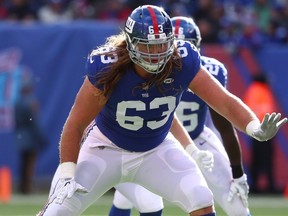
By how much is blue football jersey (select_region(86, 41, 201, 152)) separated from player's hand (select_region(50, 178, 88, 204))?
45cm

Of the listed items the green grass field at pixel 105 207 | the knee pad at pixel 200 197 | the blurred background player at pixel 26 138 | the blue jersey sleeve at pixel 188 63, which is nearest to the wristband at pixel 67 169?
the knee pad at pixel 200 197

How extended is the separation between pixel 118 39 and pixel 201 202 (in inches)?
39.8

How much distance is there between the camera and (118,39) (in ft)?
16.4

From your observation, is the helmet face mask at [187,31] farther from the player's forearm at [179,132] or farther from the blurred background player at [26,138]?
the blurred background player at [26,138]

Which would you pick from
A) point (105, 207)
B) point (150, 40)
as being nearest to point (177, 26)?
point (150, 40)

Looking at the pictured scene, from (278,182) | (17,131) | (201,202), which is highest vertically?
(201,202)

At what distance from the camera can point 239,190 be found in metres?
5.64

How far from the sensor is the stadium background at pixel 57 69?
11.2m

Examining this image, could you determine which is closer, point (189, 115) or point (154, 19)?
point (154, 19)

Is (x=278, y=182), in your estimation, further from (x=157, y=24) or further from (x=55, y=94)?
(x=157, y=24)

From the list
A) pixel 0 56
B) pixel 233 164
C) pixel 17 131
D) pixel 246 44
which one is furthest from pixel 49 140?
pixel 233 164

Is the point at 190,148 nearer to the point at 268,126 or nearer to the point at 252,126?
the point at 252,126

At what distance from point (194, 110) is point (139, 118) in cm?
103

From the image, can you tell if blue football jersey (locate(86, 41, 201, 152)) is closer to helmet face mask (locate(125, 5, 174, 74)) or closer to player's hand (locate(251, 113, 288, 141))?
helmet face mask (locate(125, 5, 174, 74))
